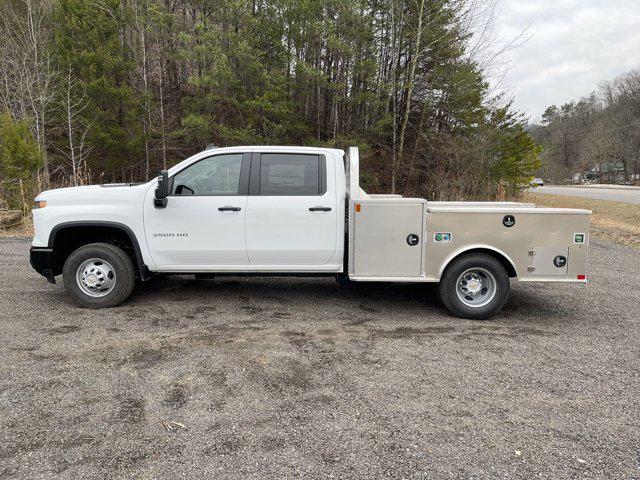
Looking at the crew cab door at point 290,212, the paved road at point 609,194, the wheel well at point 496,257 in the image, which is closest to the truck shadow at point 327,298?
the wheel well at point 496,257

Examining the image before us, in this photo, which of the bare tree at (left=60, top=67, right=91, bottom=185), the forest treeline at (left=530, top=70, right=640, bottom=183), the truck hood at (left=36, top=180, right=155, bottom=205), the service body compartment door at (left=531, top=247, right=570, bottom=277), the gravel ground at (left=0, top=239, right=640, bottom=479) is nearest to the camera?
the gravel ground at (left=0, top=239, right=640, bottom=479)

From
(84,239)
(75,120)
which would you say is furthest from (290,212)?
(75,120)

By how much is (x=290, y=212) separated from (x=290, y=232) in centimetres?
24

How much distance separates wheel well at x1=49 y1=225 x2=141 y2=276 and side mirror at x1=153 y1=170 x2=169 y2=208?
56cm

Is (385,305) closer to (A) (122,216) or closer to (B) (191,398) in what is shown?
(B) (191,398)

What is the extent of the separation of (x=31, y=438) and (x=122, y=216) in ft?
9.71

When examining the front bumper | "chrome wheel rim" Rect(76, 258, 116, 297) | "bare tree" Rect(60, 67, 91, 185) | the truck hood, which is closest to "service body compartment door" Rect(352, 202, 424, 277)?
the truck hood

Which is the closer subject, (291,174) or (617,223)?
(291,174)

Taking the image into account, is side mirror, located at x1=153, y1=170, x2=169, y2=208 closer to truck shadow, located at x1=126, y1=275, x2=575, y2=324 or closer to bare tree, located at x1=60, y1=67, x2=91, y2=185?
truck shadow, located at x1=126, y1=275, x2=575, y2=324

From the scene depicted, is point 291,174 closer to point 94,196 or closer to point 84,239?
point 94,196

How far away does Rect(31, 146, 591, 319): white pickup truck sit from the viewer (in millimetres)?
5031

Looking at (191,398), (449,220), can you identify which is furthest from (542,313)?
(191,398)

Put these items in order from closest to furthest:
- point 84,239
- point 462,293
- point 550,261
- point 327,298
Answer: point 550,261 < point 462,293 < point 84,239 < point 327,298

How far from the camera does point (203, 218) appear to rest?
519cm
